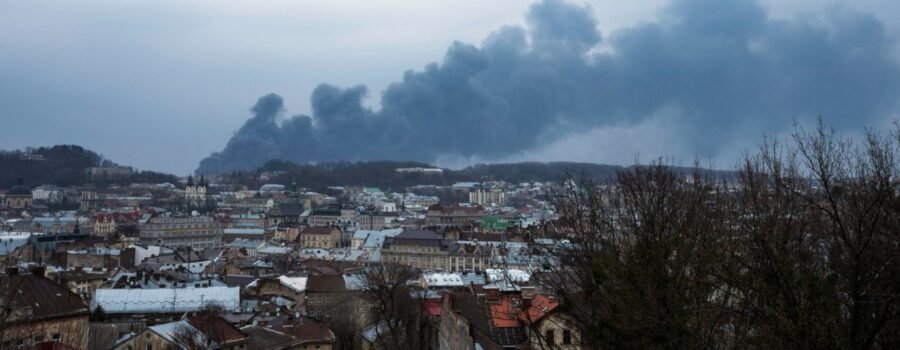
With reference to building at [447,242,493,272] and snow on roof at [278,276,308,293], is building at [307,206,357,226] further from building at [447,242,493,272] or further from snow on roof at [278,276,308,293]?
snow on roof at [278,276,308,293]

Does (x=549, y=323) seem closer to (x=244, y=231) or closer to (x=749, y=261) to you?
(x=749, y=261)

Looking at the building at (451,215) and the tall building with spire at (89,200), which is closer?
the building at (451,215)

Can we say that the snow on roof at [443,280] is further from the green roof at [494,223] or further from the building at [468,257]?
the green roof at [494,223]

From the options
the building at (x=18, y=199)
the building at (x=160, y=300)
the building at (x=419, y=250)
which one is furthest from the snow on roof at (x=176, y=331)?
the building at (x=18, y=199)

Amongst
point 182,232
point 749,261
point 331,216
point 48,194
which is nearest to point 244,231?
point 182,232

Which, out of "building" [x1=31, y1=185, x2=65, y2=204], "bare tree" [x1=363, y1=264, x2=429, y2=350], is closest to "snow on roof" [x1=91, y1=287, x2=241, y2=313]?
"bare tree" [x1=363, y1=264, x2=429, y2=350]
